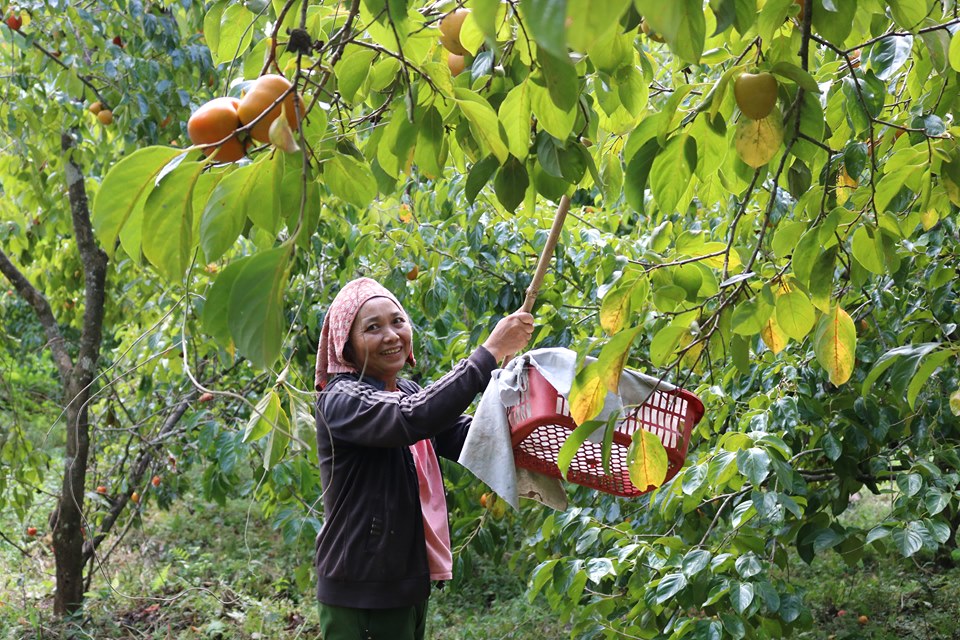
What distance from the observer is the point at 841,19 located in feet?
4.13

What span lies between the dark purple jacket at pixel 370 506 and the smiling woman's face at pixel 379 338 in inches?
1.9

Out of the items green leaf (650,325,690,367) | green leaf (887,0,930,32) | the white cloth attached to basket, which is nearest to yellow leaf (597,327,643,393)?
green leaf (650,325,690,367)

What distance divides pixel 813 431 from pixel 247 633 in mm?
2728

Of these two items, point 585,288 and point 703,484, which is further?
point 585,288

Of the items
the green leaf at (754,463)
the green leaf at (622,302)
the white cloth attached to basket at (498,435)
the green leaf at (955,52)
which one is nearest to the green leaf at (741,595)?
the green leaf at (754,463)

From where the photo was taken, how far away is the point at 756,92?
1.22 metres

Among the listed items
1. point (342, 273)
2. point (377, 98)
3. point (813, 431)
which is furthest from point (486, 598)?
point (377, 98)

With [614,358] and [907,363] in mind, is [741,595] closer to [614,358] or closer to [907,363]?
[907,363]

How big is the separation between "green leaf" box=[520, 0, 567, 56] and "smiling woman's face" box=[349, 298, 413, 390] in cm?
198

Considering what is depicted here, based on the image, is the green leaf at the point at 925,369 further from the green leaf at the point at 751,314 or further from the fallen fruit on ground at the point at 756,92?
the fallen fruit on ground at the point at 756,92

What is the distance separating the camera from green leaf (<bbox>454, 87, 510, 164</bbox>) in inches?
46.3

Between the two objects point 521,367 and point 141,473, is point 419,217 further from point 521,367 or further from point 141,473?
point 521,367

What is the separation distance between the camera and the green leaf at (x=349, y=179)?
1320 millimetres

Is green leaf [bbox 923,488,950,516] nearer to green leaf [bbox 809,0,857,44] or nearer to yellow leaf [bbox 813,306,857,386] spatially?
yellow leaf [bbox 813,306,857,386]
